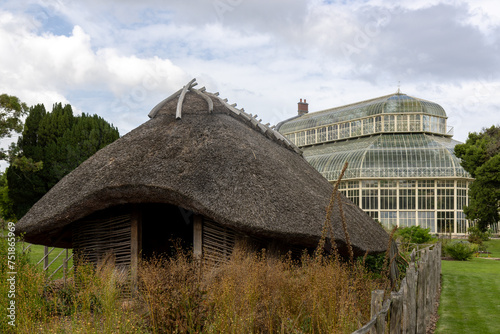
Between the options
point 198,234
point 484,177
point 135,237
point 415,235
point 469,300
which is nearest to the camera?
point 198,234

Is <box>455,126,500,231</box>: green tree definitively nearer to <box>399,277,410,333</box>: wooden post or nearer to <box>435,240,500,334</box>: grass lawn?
<box>435,240,500,334</box>: grass lawn

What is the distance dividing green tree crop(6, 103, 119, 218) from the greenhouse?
847 inches

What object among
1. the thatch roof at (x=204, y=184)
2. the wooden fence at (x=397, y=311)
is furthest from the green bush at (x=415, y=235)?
the wooden fence at (x=397, y=311)

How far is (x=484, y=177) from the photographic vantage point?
92.8 ft

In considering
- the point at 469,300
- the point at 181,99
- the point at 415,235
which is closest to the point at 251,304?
the point at 181,99

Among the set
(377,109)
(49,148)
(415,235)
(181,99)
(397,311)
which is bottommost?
(415,235)

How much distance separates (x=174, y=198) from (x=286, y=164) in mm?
3568

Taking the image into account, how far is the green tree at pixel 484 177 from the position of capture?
1110 inches

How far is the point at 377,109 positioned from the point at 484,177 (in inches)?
686

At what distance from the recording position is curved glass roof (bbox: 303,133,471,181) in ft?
126

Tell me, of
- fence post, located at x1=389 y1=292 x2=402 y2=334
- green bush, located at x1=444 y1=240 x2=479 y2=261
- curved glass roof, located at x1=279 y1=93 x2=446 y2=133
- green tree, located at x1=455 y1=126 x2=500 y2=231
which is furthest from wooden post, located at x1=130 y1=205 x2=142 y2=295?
curved glass roof, located at x1=279 y1=93 x2=446 y2=133

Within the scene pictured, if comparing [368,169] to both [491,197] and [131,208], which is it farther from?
[131,208]

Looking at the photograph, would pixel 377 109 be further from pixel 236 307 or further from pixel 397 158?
pixel 236 307

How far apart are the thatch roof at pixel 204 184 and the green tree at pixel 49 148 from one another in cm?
1387
